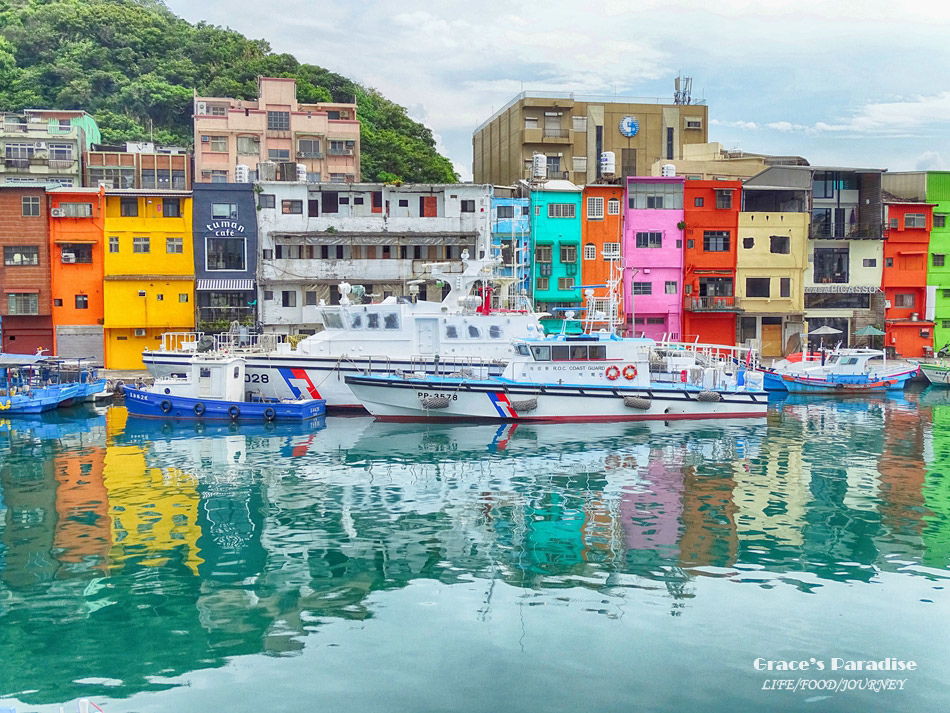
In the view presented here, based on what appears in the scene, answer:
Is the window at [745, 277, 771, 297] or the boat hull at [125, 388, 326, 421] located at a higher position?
the window at [745, 277, 771, 297]

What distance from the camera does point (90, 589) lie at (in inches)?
593

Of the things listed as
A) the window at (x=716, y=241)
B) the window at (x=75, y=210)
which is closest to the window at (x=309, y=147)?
the window at (x=75, y=210)

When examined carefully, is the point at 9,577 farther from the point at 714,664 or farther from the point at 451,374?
the point at 451,374

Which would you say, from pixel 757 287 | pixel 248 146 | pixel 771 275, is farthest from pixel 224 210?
pixel 771 275

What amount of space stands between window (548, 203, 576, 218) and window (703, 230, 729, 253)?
768cm

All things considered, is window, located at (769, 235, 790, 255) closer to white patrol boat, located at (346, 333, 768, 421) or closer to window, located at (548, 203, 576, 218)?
window, located at (548, 203, 576, 218)

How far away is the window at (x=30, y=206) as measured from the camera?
43.4 metres

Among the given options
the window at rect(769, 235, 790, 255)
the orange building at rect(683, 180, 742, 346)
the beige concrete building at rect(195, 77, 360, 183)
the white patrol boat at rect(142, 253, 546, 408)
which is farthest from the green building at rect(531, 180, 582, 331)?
the white patrol boat at rect(142, 253, 546, 408)

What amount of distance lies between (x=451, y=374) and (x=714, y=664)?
2168 cm

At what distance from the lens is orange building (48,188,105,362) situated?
43.7 metres

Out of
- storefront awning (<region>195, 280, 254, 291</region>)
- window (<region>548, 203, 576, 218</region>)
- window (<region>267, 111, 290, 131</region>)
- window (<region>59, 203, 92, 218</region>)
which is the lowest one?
storefront awning (<region>195, 280, 254, 291</region>)

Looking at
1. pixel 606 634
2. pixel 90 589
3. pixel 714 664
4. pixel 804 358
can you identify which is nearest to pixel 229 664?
pixel 90 589

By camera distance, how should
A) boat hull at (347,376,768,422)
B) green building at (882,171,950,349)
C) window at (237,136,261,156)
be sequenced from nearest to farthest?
boat hull at (347,376,768,422) → green building at (882,171,950,349) → window at (237,136,261,156)

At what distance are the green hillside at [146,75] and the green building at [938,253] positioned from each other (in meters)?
31.4
